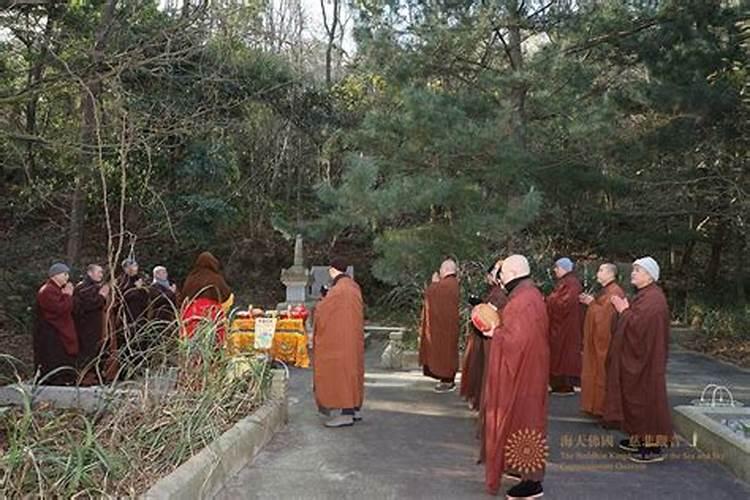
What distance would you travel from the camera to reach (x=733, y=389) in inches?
393

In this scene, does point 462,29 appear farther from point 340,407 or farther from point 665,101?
point 340,407

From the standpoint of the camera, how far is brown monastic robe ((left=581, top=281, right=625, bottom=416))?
7578mm

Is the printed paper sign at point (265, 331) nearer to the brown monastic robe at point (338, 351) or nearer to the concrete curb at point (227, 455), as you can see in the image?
the concrete curb at point (227, 455)

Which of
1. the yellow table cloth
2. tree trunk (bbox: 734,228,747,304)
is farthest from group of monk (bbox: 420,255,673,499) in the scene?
tree trunk (bbox: 734,228,747,304)

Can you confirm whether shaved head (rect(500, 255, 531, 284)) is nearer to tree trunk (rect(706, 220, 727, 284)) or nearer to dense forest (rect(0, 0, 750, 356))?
dense forest (rect(0, 0, 750, 356))

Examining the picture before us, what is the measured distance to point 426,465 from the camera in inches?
238

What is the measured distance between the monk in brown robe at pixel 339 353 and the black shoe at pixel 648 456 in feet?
8.29

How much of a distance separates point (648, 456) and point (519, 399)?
1.93m

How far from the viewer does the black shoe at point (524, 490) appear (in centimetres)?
509

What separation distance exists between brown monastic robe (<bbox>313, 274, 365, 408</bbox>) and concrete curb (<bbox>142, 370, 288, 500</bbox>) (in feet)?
1.37

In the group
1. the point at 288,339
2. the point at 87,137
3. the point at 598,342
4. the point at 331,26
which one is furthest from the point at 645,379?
the point at 331,26

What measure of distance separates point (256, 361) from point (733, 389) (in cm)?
665

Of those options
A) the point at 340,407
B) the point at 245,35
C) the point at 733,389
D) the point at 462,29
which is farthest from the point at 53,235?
the point at 733,389

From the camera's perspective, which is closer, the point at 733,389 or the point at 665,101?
the point at 733,389
